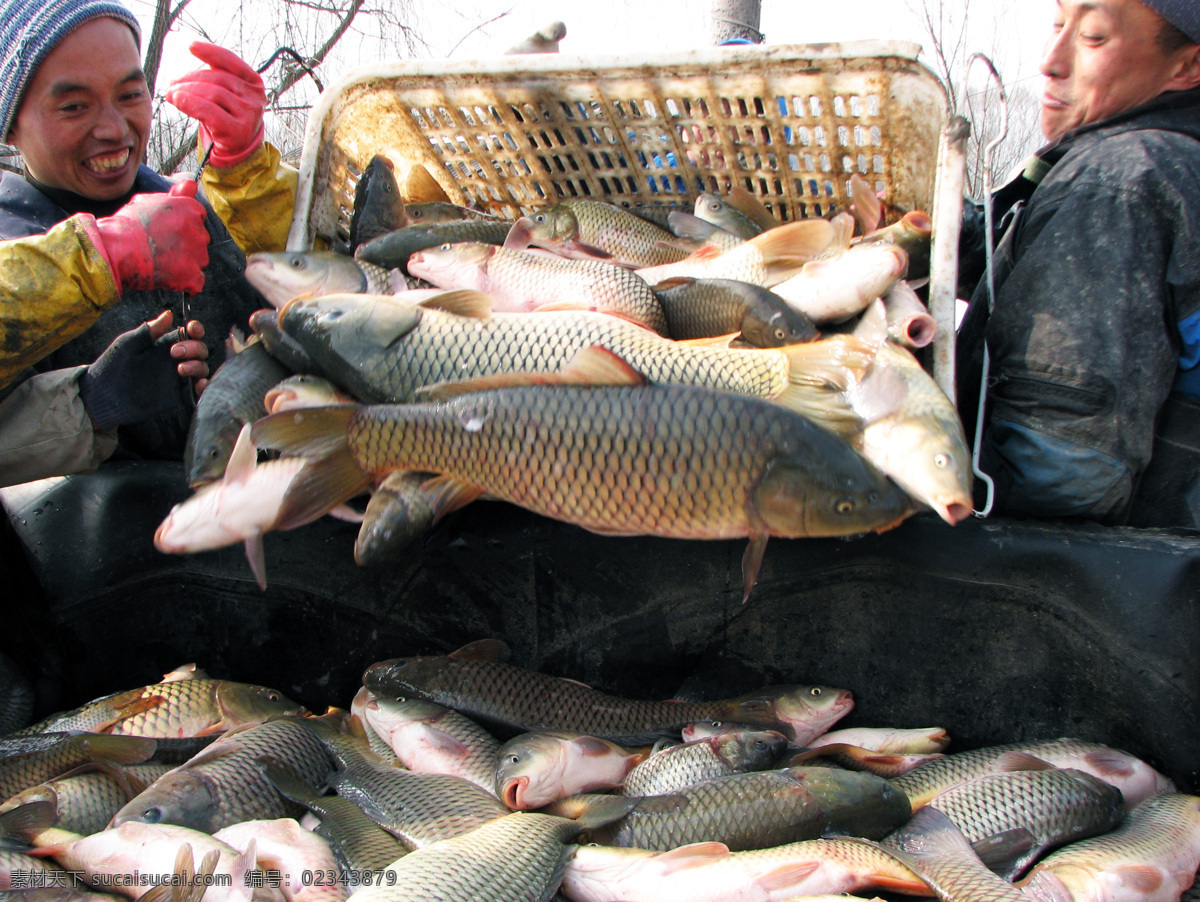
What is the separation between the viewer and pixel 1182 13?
2.00m

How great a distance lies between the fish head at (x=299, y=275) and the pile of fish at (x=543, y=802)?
1.10m

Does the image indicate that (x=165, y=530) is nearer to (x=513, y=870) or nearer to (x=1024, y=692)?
(x=513, y=870)

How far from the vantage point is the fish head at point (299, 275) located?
2.25 m

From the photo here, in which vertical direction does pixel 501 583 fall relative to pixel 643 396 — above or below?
below

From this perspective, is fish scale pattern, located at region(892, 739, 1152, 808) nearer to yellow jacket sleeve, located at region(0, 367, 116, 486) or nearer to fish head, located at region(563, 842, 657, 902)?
fish head, located at region(563, 842, 657, 902)

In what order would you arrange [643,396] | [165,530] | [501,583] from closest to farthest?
[643,396] < [165,530] < [501,583]

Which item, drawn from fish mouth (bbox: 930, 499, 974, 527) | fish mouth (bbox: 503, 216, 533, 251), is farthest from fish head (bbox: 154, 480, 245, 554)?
fish mouth (bbox: 930, 499, 974, 527)

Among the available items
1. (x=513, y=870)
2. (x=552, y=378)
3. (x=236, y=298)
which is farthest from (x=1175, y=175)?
(x=236, y=298)

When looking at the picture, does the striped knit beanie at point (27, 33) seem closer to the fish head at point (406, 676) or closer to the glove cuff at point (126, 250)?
the glove cuff at point (126, 250)

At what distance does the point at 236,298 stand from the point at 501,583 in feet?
5.78

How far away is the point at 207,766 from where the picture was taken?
67.9 inches

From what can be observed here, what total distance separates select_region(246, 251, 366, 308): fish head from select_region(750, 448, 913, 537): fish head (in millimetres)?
1413

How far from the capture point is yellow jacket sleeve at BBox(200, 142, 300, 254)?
2.83 meters

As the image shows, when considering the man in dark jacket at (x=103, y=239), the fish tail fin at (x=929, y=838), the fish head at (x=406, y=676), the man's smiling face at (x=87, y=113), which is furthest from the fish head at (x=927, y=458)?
the man's smiling face at (x=87, y=113)
